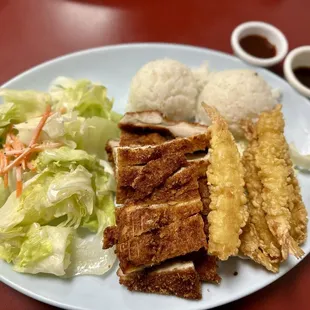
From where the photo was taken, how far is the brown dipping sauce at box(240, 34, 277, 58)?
3.23 metres

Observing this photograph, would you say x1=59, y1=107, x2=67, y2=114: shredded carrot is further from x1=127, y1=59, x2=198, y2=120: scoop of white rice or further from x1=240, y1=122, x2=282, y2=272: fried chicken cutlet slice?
x1=240, y1=122, x2=282, y2=272: fried chicken cutlet slice

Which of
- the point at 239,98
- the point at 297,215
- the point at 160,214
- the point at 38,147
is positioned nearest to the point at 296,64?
the point at 239,98

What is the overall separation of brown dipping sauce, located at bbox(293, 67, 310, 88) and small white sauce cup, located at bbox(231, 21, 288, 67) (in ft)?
0.57

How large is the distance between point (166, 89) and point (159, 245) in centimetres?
125

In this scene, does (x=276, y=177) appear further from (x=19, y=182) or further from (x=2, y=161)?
(x=2, y=161)

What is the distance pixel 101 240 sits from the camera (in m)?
2.30

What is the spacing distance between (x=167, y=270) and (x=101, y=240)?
0.48 metres

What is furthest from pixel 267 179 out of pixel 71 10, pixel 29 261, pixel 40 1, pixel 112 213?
pixel 40 1

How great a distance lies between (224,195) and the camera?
2.10 meters

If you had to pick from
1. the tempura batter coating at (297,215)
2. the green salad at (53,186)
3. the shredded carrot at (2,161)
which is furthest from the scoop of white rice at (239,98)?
the shredded carrot at (2,161)

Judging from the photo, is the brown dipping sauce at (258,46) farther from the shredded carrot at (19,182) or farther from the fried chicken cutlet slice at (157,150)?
the shredded carrot at (19,182)

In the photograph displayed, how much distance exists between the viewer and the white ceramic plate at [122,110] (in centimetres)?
205

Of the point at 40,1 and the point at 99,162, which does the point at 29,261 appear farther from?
the point at 40,1

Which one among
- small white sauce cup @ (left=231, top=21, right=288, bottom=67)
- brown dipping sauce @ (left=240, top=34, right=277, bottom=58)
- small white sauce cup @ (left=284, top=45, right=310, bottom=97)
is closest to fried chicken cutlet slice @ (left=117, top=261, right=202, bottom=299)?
small white sauce cup @ (left=284, top=45, right=310, bottom=97)
